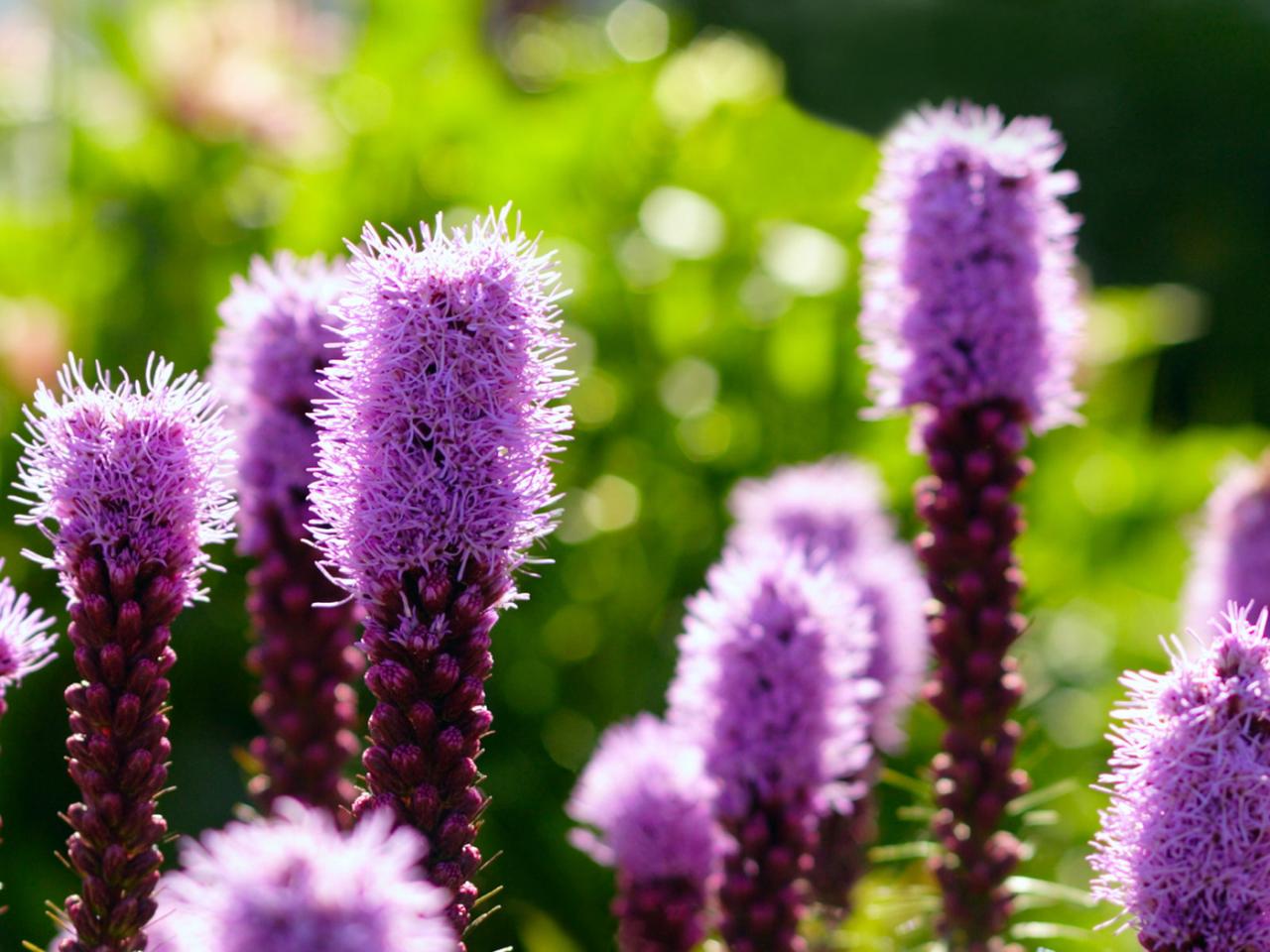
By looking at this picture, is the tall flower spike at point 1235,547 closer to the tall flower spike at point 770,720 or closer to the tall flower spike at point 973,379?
the tall flower spike at point 973,379

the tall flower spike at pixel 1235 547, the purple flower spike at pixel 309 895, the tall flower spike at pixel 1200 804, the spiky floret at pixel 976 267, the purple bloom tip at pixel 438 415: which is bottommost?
the purple flower spike at pixel 309 895

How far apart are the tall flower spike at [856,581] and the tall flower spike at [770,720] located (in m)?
0.14

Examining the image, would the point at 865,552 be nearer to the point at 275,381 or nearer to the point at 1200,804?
the point at 275,381

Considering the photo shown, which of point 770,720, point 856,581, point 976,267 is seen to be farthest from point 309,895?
point 856,581

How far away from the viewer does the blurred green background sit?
3773mm

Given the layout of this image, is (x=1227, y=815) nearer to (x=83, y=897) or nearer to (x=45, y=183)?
(x=83, y=897)

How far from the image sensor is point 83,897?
1.46m

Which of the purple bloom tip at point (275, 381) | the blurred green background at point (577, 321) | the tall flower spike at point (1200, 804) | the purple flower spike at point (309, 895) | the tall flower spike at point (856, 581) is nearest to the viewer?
the purple flower spike at point (309, 895)

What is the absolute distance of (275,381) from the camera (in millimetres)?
1956

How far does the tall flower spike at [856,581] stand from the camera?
2.33m

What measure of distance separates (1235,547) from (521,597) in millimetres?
1401

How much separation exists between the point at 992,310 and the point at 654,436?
8.59 ft

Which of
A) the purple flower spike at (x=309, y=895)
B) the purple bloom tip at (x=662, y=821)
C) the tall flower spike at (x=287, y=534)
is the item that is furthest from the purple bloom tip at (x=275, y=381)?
the purple flower spike at (x=309, y=895)

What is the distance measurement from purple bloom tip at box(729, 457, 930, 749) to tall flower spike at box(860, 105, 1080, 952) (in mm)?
199
